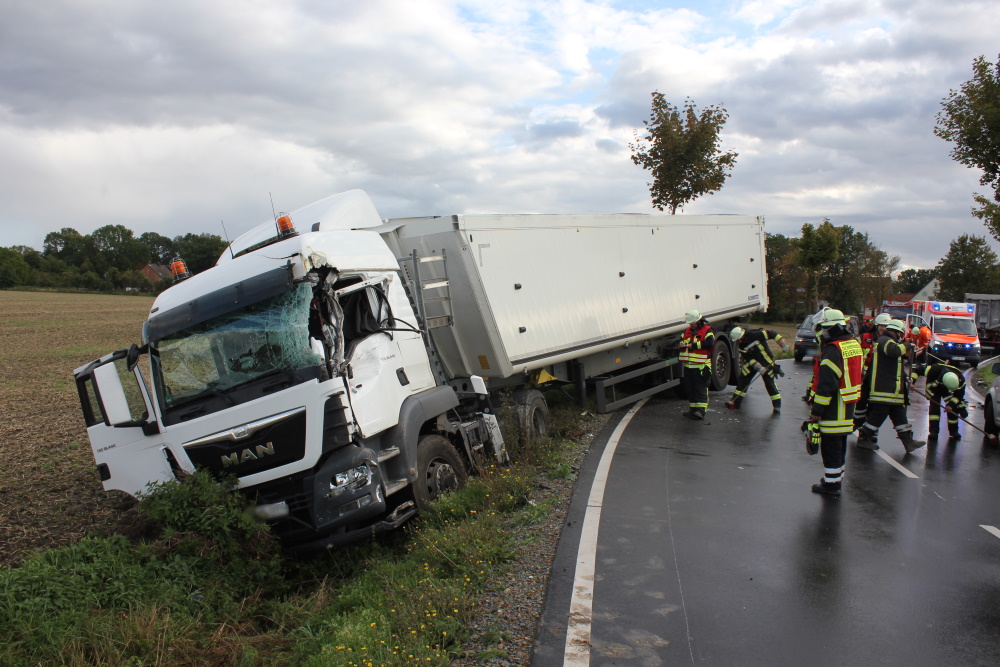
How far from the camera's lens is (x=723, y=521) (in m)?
5.95

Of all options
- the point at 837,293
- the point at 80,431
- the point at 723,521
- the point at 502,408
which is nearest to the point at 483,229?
the point at 502,408

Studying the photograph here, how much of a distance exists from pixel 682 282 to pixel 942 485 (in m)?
6.16

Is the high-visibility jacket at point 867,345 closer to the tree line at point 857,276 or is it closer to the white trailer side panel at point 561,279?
the white trailer side panel at point 561,279

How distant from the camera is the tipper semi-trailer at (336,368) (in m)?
5.07

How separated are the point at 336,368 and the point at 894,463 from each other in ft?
21.6

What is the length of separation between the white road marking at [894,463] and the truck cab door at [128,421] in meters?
7.30

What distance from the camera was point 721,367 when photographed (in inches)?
535

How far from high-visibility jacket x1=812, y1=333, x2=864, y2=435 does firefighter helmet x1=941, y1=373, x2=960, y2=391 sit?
3137mm

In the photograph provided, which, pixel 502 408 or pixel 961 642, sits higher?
pixel 502 408

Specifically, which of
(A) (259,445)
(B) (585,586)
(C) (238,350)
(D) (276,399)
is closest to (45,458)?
(C) (238,350)

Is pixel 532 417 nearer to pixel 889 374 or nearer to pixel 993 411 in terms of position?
pixel 889 374

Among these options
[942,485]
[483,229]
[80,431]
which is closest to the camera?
[942,485]

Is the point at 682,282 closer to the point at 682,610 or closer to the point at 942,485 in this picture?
the point at 942,485

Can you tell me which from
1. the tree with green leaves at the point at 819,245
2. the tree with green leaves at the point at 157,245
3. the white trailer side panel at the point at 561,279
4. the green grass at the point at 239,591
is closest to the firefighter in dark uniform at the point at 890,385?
the white trailer side panel at the point at 561,279
